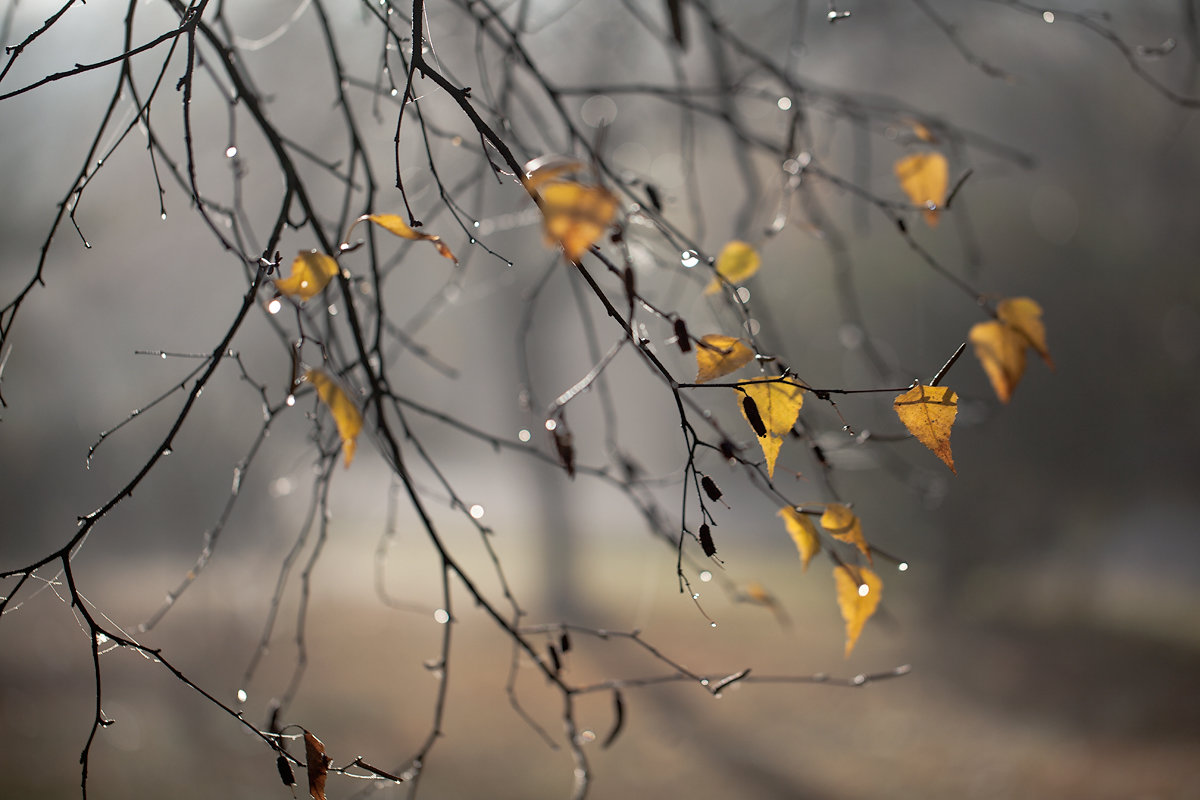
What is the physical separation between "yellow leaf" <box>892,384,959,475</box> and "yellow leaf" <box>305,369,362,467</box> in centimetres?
26

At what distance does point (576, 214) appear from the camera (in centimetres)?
23

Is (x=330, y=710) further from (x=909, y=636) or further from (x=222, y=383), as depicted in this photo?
(x=909, y=636)

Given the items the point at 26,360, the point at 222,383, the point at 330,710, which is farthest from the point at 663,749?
the point at 26,360

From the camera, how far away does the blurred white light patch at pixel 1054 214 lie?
3.32m

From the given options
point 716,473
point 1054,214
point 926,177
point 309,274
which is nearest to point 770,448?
point 309,274

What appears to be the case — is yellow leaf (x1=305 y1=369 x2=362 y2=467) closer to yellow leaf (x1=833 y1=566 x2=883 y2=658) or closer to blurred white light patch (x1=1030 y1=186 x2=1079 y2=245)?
yellow leaf (x1=833 y1=566 x2=883 y2=658)

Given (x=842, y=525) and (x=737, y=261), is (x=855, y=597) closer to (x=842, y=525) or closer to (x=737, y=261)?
(x=842, y=525)

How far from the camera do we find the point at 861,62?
2857 millimetres

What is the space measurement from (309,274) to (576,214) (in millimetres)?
213

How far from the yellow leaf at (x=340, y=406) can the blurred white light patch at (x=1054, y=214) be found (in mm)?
3572

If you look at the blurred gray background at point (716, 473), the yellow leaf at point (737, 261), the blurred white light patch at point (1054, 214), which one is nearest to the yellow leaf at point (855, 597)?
the yellow leaf at point (737, 261)

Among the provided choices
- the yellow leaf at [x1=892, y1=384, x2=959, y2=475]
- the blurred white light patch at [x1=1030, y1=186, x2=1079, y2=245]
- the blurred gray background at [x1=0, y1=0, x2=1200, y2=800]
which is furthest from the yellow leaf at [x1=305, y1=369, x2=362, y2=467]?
the blurred white light patch at [x1=1030, y1=186, x2=1079, y2=245]

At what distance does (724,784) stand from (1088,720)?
1.03 m

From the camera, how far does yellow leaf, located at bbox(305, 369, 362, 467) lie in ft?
1.29
